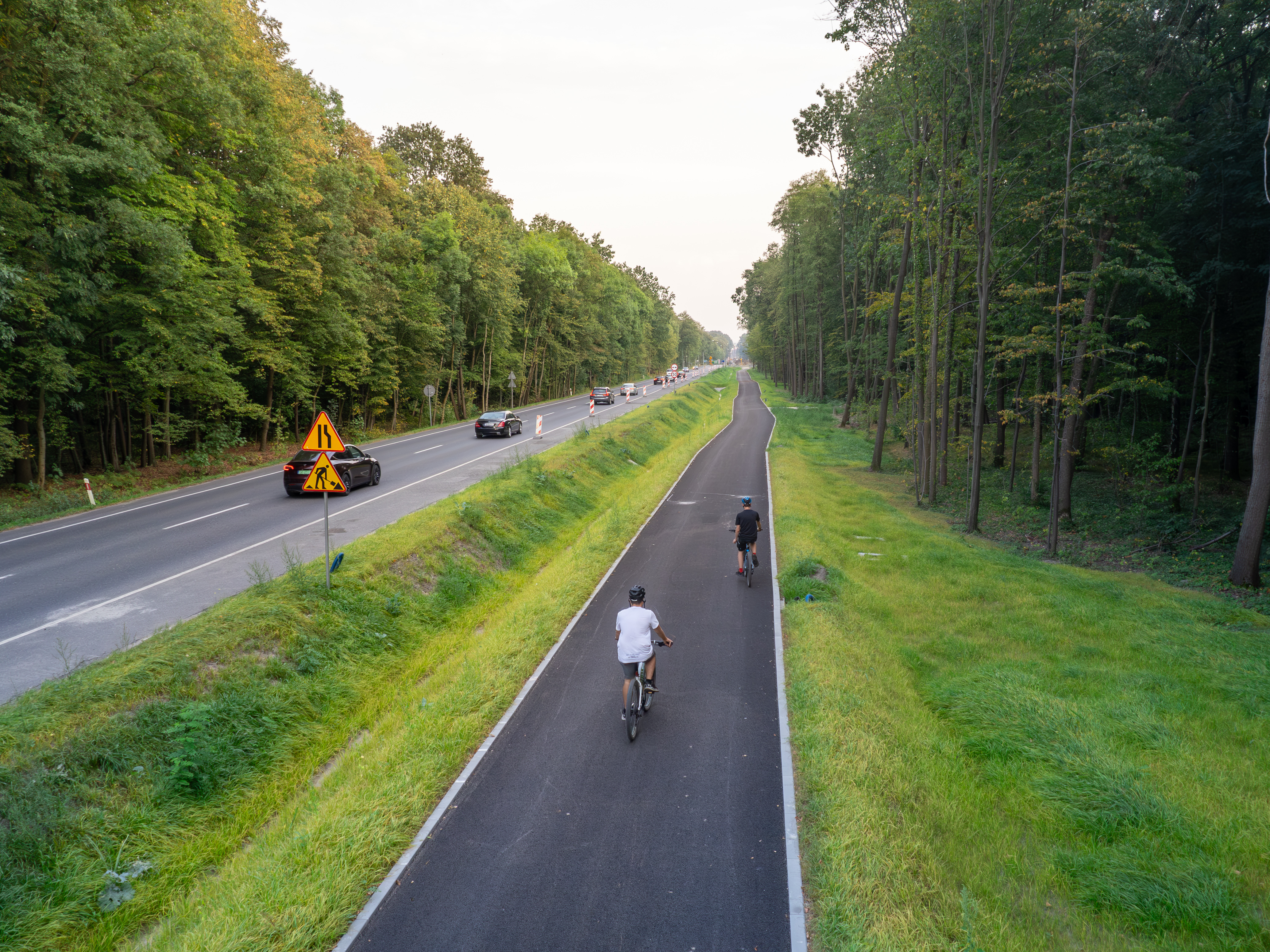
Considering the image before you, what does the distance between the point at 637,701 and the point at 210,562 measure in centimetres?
993

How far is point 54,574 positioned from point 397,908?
11.3 meters

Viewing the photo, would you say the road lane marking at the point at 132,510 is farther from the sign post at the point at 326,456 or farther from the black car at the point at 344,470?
the sign post at the point at 326,456

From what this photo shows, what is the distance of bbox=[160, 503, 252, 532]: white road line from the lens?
1487 centimetres

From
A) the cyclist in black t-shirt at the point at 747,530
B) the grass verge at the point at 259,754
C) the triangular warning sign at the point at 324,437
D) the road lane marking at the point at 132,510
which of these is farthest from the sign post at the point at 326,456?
the road lane marking at the point at 132,510

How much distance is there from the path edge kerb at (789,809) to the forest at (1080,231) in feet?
37.0

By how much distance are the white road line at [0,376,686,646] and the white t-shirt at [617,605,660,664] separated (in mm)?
8816

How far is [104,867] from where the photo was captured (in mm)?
5262

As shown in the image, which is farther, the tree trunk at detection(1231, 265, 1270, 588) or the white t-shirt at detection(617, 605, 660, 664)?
the tree trunk at detection(1231, 265, 1270, 588)

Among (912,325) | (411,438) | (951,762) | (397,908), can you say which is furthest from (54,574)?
(912,325)

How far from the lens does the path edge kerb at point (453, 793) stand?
4.77 metres

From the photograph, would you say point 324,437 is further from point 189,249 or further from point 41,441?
point 41,441

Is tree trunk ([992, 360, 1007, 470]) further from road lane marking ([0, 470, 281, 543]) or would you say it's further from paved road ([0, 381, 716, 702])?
road lane marking ([0, 470, 281, 543])

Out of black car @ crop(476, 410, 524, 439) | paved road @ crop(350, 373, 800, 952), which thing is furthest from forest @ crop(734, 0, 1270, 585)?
black car @ crop(476, 410, 524, 439)

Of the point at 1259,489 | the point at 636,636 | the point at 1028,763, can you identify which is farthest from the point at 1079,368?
the point at 636,636
